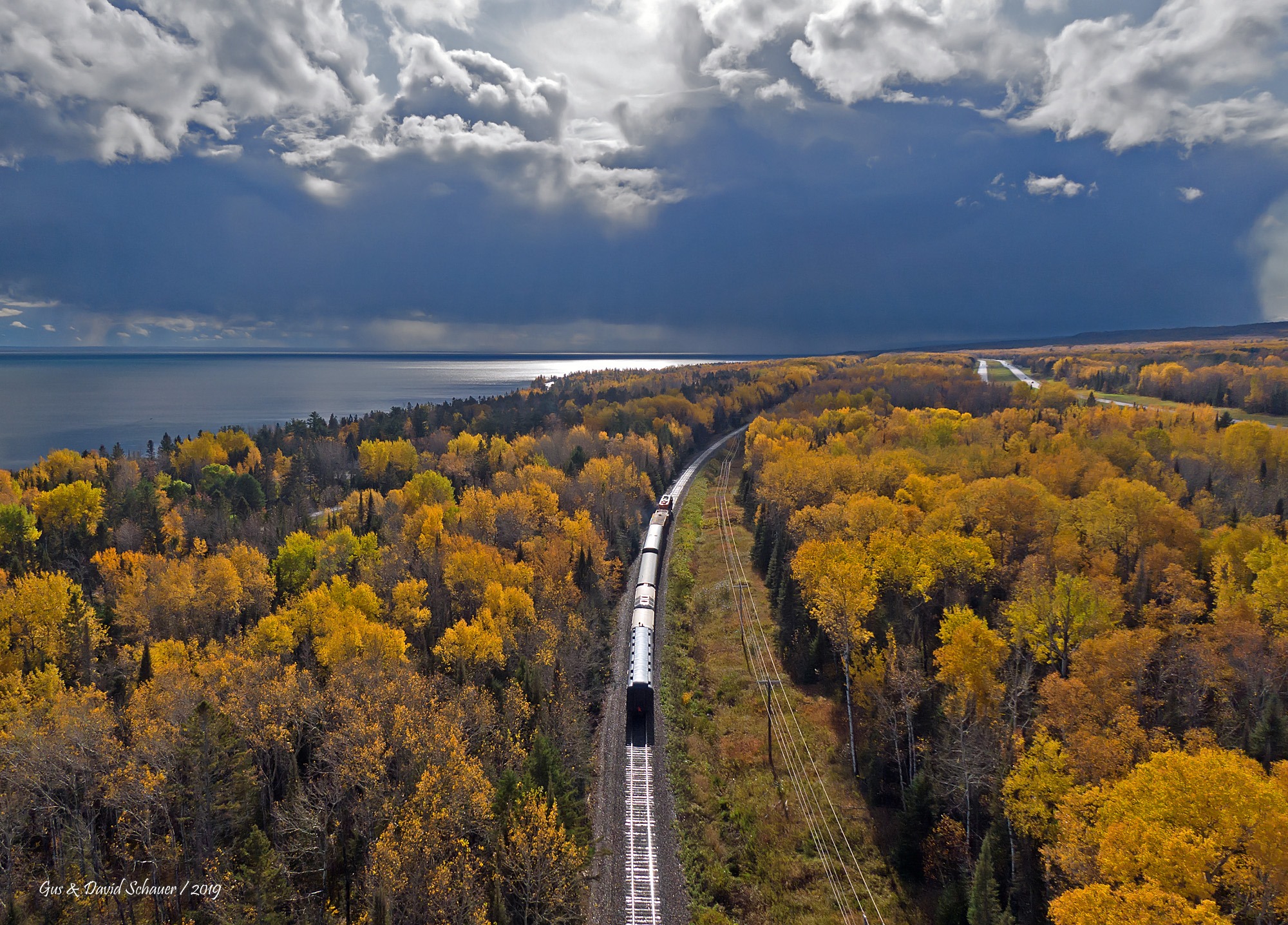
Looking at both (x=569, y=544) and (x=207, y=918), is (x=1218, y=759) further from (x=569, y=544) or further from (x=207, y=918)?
(x=569, y=544)

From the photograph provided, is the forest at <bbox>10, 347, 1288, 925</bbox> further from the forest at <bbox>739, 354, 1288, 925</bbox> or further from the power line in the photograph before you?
Result: the power line

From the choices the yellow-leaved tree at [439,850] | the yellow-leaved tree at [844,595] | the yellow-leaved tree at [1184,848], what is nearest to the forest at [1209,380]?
the yellow-leaved tree at [844,595]

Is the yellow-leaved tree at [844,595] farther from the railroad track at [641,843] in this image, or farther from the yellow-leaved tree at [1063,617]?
the railroad track at [641,843]

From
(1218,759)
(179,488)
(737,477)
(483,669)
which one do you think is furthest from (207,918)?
(737,477)

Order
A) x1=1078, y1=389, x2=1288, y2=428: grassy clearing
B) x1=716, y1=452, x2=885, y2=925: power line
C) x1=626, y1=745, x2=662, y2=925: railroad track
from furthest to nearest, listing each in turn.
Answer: x1=1078, y1=389, x2=1288, y2=428: grassy clearing, x1=716, y1=452, x2=885, y2=925: power line, x1=626, y1=745, x2=662, y2=925: railroad track

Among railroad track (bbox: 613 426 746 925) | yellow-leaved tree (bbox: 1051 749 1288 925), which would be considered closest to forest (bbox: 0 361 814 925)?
railroad track (bbox: 613 426 746 925)

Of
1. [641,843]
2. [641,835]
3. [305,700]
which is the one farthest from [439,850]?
[641,835]
